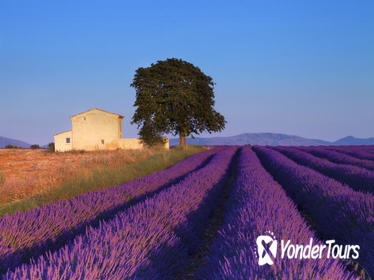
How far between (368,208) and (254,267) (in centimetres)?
273

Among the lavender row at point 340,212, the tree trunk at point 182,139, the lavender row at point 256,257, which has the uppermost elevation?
the tree trunk at point 182,139

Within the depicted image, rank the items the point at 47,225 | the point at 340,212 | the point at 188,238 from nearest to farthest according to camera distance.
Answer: the point at 47,225 → the point at 188,238 → the point at 340,212

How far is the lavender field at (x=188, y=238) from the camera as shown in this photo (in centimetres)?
165

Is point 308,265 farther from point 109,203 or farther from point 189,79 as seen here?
point 189,79

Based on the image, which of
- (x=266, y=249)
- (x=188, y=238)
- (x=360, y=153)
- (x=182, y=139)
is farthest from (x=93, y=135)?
(x=266, y=249)

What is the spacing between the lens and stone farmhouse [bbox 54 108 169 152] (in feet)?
91.4

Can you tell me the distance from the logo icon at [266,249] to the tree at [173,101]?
21.4 m

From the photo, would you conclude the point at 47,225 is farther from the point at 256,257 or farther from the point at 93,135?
the point at 93,135

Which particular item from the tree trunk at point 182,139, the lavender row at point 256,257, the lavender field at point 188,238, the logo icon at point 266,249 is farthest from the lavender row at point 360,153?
the logo icon at point 266,249

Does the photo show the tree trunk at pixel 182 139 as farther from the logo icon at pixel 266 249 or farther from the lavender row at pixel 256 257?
the logo icon at pixel 266 249

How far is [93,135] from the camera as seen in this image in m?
27.9

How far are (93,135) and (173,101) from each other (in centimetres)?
1068

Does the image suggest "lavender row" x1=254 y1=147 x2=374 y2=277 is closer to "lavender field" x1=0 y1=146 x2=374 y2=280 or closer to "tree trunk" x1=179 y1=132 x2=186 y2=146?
"lavender field" x1=0 y1=146 x2=374 y2=280

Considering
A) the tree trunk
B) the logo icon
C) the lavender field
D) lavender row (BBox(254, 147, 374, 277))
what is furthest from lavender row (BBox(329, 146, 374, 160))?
the logo icon
